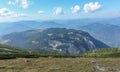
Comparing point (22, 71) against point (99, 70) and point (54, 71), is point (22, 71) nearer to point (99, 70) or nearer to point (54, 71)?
point (54, 71)

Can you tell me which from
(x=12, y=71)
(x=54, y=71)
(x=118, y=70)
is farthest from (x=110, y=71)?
(x=12, y=71)

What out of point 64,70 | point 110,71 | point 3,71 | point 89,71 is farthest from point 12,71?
point 110,71

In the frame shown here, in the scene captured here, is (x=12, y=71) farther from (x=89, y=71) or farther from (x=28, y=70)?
(x=89, y=71)

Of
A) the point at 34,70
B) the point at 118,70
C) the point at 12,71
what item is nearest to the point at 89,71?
the point at 118,70

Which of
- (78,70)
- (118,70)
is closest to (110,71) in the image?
(118,70)

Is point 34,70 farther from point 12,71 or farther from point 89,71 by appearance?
point 89,71

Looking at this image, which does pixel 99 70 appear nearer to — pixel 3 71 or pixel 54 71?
pixel 54 71
